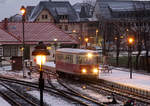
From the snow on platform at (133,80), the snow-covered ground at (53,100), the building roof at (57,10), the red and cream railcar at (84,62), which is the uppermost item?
the building roof at (57,10)

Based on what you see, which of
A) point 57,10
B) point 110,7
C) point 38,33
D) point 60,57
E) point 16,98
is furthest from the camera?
point 110,7

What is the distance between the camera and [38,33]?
5556 cm

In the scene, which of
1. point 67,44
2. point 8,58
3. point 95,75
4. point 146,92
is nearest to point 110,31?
point 67,44

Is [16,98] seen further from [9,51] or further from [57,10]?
[57,10]

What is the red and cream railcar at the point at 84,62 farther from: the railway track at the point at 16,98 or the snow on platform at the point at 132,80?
the railway track at the point at 16,98

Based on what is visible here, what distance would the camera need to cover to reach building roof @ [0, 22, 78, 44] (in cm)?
5366

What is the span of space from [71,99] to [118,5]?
72647 millimetres

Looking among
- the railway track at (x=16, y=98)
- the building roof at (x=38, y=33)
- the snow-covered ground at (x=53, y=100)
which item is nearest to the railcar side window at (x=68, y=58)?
the railway track at (x=16, y=98)

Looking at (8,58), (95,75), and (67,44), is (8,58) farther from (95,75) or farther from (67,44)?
(95,75)

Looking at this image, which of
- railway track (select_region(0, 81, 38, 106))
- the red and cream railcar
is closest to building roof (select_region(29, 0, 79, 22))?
the red and cream railcar

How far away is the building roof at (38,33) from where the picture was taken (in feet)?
176

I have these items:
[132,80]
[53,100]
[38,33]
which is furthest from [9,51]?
[53,100]

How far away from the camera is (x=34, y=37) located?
53969 millimetres

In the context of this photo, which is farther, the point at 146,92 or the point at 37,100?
the point at 146,92
